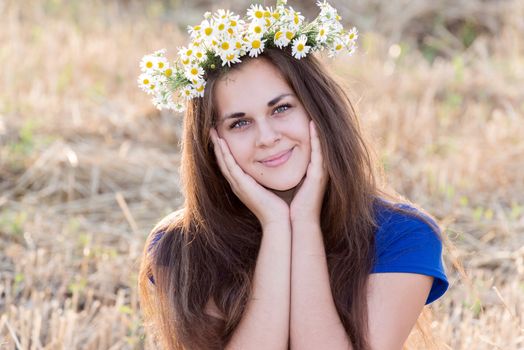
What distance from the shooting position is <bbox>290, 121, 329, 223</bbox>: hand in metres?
3.18

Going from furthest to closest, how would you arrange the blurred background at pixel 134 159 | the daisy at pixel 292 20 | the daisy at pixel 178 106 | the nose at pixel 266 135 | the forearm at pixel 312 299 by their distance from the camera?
the blurred background at pixel 134 159 < the daisy at pixel 178 106 < the daisy at pixel 292 20 < the nose at pixel 266 135 < the forearm at pixel 312 299

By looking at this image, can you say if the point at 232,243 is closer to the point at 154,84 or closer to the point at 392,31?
the point at 154,84

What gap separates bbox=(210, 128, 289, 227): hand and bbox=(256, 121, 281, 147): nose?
15cm

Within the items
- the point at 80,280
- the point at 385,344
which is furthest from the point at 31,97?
the point at 385,344

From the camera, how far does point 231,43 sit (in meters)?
3.15

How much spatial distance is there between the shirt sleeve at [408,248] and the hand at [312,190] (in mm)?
241

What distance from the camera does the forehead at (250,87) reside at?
3182 mm

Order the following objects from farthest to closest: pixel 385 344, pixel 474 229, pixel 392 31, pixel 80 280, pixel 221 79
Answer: pixel 392 31 → pixel 474 229 → pixel 80 280 → pixel 221 79 → pixel 385 344

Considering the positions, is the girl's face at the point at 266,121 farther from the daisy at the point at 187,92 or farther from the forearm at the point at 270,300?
the forearm at the point at 270,300

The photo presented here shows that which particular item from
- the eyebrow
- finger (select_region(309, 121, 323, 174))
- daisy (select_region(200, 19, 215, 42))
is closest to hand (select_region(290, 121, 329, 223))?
finger (select_region(309, 121, 323, 174))

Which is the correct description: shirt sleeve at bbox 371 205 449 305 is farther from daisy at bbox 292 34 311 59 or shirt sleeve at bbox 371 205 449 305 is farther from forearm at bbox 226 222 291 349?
daisy at bbox 292 34 311 59

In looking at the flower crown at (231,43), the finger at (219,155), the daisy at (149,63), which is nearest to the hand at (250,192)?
the finger at (219,155)

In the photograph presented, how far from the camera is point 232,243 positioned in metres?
3.34

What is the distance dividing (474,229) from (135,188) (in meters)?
2.34
